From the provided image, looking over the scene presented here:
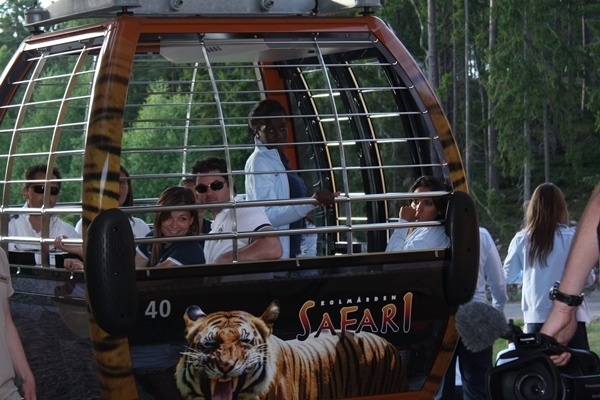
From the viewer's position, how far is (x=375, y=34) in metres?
6.24

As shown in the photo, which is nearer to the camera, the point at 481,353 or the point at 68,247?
the point at 68,247

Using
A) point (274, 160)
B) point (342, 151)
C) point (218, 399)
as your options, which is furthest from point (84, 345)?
point (274, 160)

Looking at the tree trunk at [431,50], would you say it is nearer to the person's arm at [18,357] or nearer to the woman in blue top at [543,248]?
the woman in blue top at [543,248]

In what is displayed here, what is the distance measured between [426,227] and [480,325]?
2651 millimetres

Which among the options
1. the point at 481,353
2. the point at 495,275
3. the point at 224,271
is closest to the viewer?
the point at 224,271

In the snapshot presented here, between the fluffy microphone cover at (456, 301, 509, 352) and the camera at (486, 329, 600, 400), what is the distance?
0.22ft

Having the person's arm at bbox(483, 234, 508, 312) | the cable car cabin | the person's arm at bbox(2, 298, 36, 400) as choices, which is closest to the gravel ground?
the cable car cabin

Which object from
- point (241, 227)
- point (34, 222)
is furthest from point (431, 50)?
point (241, 227)

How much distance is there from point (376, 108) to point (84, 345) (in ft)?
95.4

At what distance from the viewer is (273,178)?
6906 mm

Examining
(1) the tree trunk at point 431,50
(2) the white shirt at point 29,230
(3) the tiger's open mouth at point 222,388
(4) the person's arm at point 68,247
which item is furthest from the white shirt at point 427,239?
(1) the tree trunk at point 431,50

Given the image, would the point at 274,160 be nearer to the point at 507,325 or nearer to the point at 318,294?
the point at 318,294

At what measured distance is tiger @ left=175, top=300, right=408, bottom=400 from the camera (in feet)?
18.1

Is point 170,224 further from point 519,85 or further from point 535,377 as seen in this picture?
point 519,85
